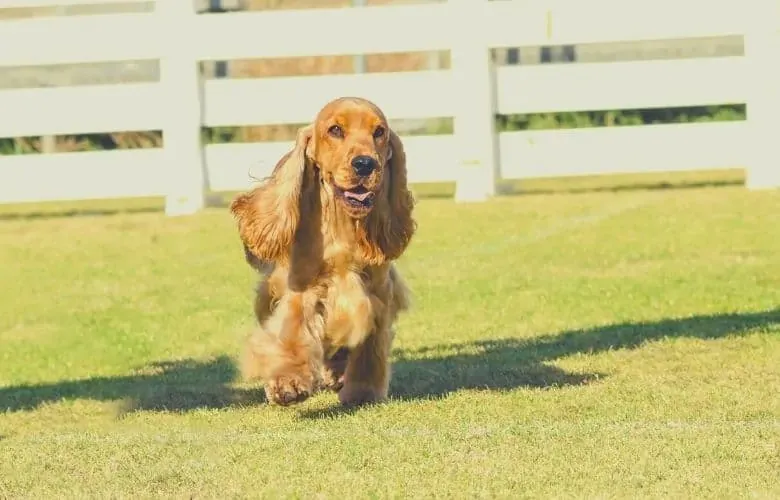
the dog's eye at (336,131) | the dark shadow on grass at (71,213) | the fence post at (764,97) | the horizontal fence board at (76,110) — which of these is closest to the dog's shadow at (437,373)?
the dog's eye at (336,131)

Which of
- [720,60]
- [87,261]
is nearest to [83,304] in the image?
[87,261]

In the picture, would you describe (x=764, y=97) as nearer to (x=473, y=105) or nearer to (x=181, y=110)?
(x=473, y=105)

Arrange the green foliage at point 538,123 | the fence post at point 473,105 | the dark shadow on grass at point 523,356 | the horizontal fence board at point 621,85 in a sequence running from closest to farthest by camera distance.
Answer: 1. the dark shadow on grass at point 523,356
2. the fence post at point 473,105
3. the horizontal fence board at point 621,85
4. the green foliage at point 538,123

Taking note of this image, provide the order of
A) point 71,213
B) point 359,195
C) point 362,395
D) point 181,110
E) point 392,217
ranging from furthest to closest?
point 71,213, point 181,110, point 392,217, point 362,395, point 359,195

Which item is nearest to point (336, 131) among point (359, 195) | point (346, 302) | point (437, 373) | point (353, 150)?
point (353, 150)

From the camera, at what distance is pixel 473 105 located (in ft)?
46.3

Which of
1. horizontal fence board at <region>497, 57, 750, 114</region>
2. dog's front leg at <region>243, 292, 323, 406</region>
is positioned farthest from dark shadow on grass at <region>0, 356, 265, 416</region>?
horizontal fence board at <region>497, 57, 750, 114</region>

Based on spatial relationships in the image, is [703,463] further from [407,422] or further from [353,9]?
[353,9]

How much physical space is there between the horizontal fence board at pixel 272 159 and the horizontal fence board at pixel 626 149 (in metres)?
0.52

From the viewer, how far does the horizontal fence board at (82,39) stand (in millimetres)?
14242

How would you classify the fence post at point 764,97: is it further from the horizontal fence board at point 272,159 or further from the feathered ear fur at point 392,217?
the feathered ear fur at point 392,217

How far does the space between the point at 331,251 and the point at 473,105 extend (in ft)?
26.5

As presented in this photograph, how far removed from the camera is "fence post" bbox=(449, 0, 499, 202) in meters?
14.1

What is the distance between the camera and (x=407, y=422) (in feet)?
18.4
